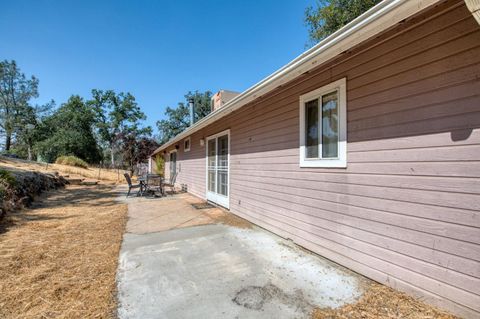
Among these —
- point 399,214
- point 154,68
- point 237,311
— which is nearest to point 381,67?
point 399,214

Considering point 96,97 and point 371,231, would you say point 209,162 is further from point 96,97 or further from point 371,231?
point 96,97

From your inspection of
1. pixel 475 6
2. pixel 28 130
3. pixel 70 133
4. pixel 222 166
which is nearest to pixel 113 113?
pixel 70 133

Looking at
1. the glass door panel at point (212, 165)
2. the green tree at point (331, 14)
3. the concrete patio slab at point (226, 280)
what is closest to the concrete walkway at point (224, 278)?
the concrete patio slab at point (226, 280)

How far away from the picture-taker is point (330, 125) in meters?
2.98

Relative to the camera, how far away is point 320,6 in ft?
37.7

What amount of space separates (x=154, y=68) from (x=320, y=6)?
9.57m

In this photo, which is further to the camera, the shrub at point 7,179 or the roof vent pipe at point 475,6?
the shrub at point 7,179

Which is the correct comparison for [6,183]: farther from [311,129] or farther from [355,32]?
[355,32]

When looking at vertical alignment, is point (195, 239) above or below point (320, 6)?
below

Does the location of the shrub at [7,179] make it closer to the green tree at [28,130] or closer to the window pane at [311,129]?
the window pane at [311,129]

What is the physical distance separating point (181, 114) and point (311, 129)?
28972mm

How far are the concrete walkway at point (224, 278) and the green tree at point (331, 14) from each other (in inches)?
429

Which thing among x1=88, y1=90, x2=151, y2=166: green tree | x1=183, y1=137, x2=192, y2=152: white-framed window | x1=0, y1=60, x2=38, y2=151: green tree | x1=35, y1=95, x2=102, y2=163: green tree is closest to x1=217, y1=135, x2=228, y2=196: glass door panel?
x1=183, y1=137, x2=192, y2=152: white-framed window

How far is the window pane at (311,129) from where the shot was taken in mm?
3227
